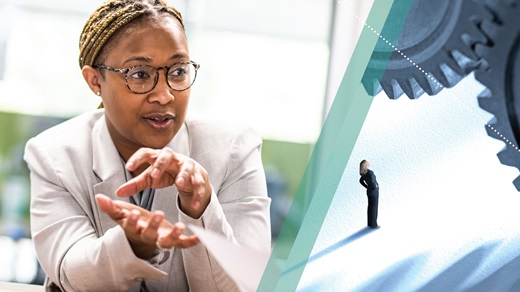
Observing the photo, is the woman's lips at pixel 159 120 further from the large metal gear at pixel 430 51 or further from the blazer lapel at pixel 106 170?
the large metal gear at pixel 430 51

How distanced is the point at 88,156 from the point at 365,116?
55cm

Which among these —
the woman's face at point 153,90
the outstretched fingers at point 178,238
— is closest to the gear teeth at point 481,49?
the outstretched fingers at point 178,238

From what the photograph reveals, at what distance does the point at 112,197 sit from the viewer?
3.94 ft

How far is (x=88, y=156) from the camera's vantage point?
1.25 meters

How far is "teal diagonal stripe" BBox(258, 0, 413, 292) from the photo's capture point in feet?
2.72

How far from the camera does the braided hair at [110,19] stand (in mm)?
1190

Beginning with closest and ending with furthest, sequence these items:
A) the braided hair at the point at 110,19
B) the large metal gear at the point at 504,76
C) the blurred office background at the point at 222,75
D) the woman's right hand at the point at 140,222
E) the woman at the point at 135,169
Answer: the large metal gear at the point at 504,76, the woman's right hand at the point at 140,222, the woman at the point at 135,169, the braided hair at the point at 110,19, the blurred office background at the point at 222,75

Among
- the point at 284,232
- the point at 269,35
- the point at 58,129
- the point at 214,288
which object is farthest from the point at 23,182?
the point at 284,232

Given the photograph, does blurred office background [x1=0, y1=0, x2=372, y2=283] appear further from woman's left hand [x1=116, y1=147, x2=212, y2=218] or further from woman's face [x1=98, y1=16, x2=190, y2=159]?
woman's left hand [x1=116, y1=147, x2=212, y2=218]

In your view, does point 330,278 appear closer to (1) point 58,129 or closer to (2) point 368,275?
(2) point 368,275

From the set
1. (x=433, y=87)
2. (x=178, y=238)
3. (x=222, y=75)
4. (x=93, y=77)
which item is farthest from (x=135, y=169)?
(x=222, y=75)

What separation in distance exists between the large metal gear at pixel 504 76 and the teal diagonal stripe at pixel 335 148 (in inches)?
3.5

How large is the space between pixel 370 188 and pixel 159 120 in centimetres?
42

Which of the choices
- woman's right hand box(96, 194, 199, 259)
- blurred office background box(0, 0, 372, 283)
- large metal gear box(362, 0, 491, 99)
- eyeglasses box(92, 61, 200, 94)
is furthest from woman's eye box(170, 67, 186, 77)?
blurred office background box(0, 0, 372, 283)
